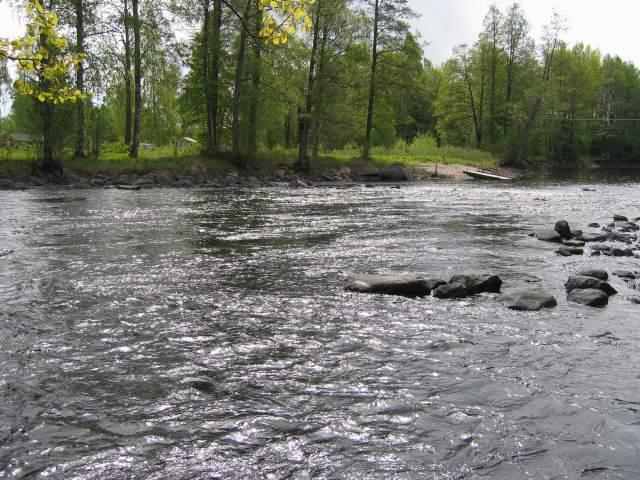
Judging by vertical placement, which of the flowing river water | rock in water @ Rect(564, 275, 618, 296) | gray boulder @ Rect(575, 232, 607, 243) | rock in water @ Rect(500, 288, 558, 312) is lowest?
the flowing river water

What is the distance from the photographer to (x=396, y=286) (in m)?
9.73

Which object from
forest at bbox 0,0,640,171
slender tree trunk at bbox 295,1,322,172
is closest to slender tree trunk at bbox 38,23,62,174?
forest at bbox 0,0,640,171

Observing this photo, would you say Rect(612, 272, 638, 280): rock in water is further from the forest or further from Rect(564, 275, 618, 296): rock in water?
the forest

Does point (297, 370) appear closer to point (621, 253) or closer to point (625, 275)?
point (625, 275)

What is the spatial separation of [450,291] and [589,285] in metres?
2.67

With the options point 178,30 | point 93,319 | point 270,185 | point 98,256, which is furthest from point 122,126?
point 93,319

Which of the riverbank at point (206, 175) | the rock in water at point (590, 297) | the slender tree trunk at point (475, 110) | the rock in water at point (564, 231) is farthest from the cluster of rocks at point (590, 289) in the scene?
the slender tree trunk at point (475, 110)

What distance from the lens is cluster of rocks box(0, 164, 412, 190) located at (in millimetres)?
30594

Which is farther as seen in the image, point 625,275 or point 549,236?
point 549,236

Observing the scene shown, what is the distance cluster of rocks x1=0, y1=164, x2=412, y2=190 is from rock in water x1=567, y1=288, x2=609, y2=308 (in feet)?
83.3

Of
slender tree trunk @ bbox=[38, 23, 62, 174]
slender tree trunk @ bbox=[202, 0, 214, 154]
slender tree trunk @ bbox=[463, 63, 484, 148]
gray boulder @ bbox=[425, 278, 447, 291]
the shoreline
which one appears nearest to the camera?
gray boulder @ bbox=[425, 278, 447, 291]

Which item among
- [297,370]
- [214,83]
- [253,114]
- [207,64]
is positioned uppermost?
[207,64]

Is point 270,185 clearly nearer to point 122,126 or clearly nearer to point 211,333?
point 211,333

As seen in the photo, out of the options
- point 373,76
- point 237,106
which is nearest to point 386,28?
point 373,76
